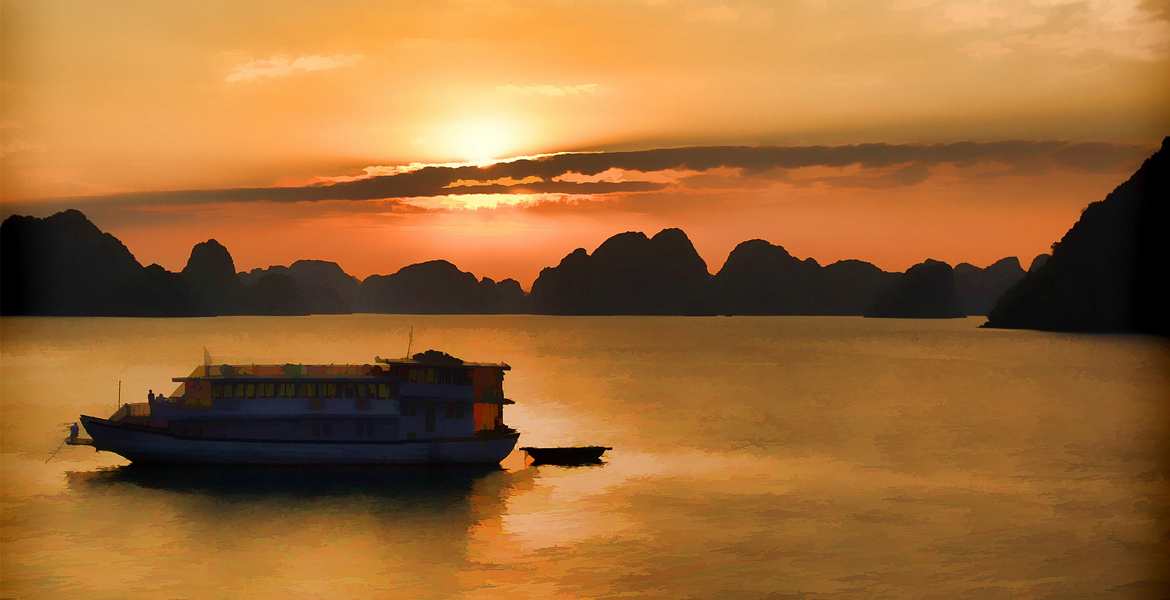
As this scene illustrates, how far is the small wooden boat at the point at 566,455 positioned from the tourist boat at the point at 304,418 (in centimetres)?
694

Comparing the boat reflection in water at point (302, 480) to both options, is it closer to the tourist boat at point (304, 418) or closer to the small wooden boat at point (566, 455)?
the tourist boat at point (304, 418)

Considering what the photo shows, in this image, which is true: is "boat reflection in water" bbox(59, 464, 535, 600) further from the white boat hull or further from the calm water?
the white boat hull

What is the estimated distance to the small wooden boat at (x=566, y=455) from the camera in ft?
213

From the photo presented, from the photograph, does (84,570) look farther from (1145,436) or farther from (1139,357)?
(1139,357)

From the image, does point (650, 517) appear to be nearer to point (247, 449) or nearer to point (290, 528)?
point (290, 528)

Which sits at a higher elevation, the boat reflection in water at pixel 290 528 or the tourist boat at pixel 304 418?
the tourist boat at pixel 304 418

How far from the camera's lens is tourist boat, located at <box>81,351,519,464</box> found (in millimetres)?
57500

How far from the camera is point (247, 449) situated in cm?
5728

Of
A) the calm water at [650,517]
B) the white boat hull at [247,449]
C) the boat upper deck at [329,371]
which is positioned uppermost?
the boat upper deck at [329,371]

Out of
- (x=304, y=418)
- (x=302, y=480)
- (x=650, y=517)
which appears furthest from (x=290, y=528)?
(x=650, y=517)

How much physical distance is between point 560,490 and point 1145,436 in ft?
188

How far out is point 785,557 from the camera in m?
41.7

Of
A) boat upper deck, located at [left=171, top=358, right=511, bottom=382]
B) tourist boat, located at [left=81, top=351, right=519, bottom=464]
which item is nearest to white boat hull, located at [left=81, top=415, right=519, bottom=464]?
tourist boat, located at [left=81, top=351, right=519, bottom=464]

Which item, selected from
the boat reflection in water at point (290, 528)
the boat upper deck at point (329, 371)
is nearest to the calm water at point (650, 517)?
the boat reflection in water at point (290, 528)
